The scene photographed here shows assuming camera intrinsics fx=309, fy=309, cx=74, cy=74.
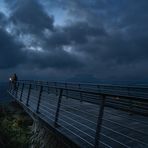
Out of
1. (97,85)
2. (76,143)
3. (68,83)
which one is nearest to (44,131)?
(76,143)

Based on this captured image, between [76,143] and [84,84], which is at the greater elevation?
[84,84]

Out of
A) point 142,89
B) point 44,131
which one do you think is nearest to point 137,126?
point 142,89

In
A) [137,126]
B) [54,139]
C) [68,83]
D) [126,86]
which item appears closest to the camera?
[137,126]

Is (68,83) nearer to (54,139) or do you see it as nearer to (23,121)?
(23,121)

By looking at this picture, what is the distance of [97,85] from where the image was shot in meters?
17.1

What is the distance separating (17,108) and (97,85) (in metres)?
15.9

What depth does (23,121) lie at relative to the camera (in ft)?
76.4

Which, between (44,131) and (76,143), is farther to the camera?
(44,131)

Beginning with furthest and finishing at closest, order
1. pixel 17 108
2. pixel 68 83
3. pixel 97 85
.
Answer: pixel 17 108 → pixel 68 83 → pixel 97 85

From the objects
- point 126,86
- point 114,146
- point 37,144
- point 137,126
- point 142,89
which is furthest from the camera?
point 126,86

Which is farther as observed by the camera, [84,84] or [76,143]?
[84,84]

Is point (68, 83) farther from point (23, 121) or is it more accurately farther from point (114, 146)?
point (114, 146)

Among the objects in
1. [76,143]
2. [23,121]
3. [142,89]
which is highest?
[142,89]

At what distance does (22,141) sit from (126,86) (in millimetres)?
7472
